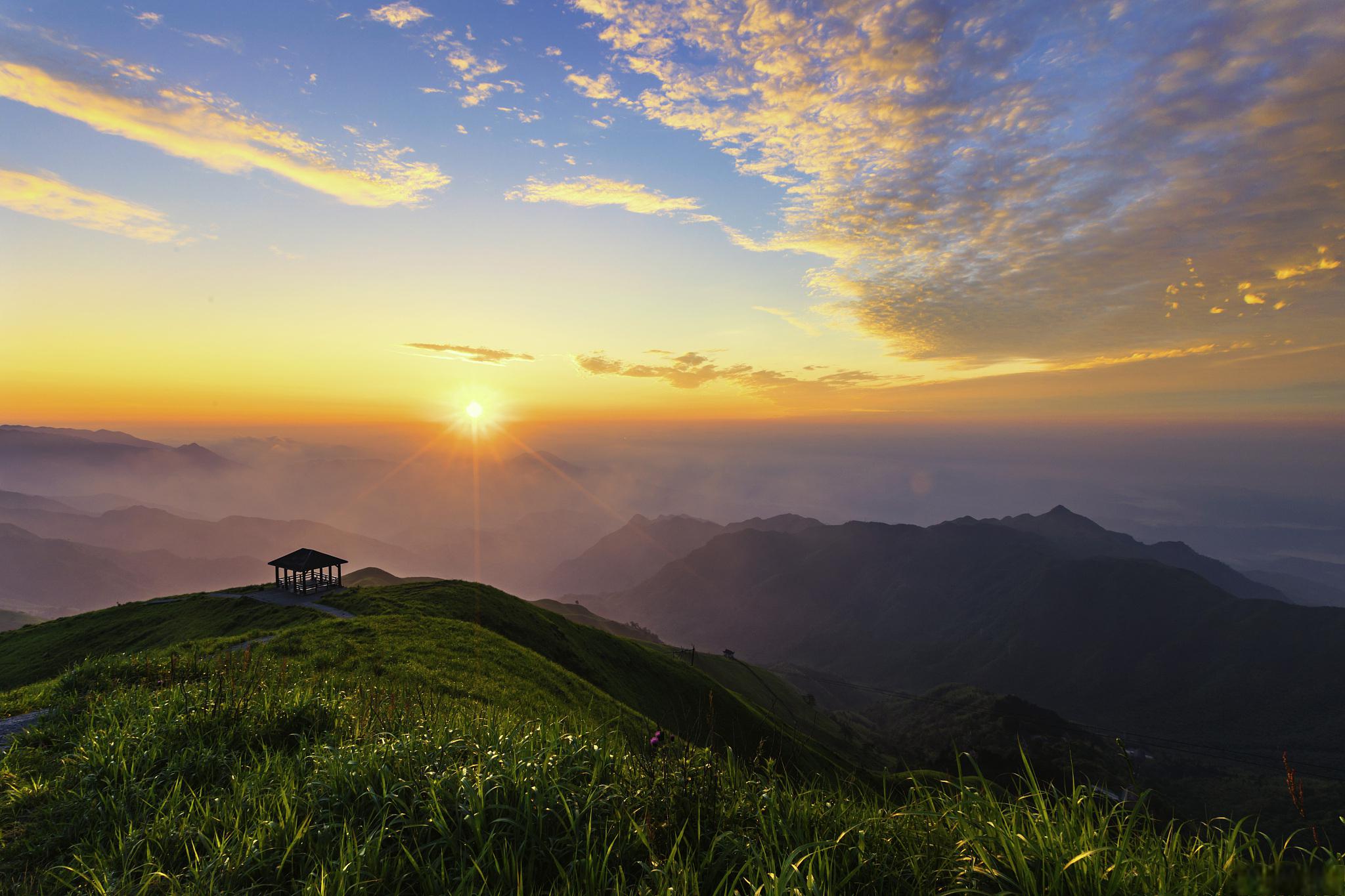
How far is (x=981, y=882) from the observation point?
15.1ft

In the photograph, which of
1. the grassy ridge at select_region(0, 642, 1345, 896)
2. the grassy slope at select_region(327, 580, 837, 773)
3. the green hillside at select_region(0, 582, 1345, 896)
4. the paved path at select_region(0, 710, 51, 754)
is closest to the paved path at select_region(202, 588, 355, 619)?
the grassy slope at select_region(327, 580, 837, 773)

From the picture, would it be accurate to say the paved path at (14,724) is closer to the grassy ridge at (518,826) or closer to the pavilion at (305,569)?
the grassy ridge at (518,826)

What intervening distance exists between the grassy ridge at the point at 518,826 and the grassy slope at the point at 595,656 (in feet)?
94.5

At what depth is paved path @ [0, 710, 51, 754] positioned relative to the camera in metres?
9.61

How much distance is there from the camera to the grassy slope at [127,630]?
3325cm

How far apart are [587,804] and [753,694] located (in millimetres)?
100378

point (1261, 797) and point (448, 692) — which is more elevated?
point (448, 692)

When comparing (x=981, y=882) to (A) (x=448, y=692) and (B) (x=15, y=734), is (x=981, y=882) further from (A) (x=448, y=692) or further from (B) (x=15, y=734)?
(A) (x=448, y=692)

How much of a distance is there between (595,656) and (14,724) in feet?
123

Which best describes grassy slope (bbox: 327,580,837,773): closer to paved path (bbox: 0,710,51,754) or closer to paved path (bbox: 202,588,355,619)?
paved path (bbox: 202,588,355,619)

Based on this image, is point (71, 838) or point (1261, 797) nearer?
point (71, 838)

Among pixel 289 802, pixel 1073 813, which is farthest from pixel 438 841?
pixel 1073 813

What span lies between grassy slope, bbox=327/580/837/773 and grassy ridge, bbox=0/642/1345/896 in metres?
28.8

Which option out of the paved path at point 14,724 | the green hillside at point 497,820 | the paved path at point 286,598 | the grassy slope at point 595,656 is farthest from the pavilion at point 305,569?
the green hillside at point 497,820
